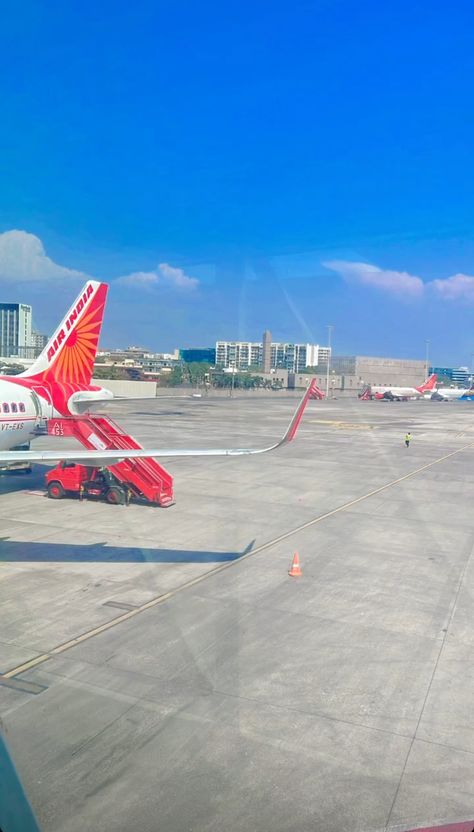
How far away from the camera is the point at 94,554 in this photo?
16.2 meters

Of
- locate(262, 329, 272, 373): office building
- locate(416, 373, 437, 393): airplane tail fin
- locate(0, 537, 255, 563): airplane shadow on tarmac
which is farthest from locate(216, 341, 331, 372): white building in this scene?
locate(416, 373, 437, 393): airplane tail fin

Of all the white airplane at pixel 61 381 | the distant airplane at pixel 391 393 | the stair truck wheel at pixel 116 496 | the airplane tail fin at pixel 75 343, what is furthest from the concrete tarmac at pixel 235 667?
the distant airplane at pixel 391 393

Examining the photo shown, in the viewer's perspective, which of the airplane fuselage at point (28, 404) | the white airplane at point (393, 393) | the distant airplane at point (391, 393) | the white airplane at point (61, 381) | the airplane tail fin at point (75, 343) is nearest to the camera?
the airplane fuselage at point (28, 404)

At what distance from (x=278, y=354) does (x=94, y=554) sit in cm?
1409

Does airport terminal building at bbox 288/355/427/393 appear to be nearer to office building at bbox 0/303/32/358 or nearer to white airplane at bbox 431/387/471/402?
white airplane at bbox 431/387/471/402

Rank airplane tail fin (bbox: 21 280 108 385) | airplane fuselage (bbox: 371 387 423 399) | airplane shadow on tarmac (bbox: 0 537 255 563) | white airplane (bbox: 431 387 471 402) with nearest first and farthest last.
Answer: airplane shadow on tarmac (bbox: 0 537 255 563) < airplane tail fin (bbox: 21 280 108 385) < airplane fuselage (bbox: 371 387 423 399) < white airplane (bbox: 431 387 471 402)

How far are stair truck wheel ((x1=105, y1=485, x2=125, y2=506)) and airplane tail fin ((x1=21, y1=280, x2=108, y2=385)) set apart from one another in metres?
5.59

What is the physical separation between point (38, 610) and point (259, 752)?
597cm

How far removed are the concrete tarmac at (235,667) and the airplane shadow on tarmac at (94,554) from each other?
0.24ft

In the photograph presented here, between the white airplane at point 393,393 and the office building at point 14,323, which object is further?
the white airplane at point 393,393

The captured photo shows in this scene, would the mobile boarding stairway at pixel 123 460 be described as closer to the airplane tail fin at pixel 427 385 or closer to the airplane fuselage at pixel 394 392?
the airplane fuselage at pixel 394 392

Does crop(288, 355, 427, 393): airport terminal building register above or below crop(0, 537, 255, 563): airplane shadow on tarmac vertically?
above

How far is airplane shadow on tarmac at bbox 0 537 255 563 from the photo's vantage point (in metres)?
15.7

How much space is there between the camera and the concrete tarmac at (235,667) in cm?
693
